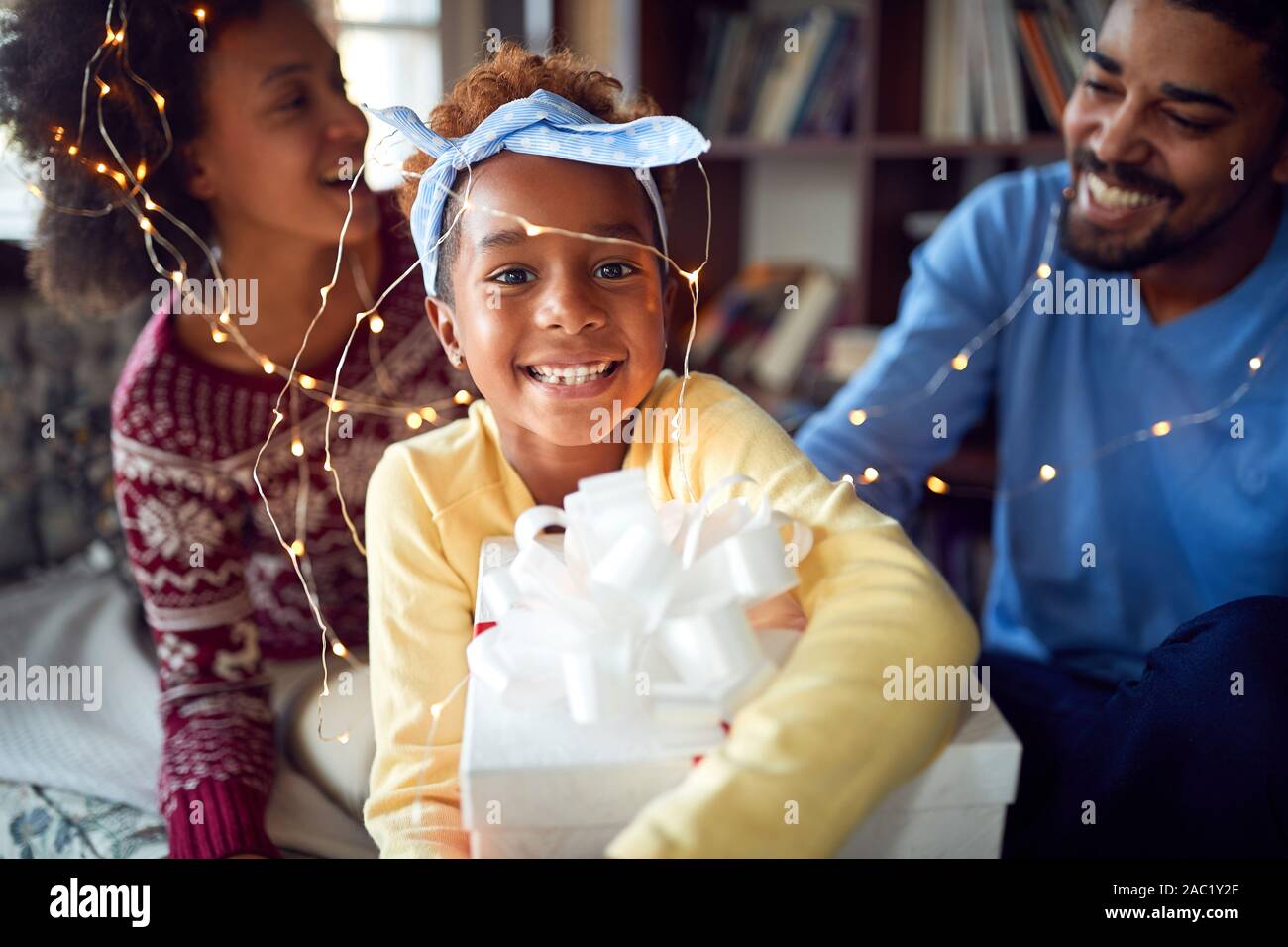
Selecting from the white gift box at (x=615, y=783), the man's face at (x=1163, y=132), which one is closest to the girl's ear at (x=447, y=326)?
the white gift box at (x=615, y=783)

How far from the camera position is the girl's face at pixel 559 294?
2.17 ft

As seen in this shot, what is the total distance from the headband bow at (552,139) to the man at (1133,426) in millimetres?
320

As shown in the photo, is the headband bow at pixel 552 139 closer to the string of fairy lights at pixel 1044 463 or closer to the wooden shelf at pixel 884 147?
the string of fairy lights at pixel 1044 463

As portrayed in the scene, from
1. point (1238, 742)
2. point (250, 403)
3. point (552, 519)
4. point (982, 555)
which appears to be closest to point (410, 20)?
point (250, 403)

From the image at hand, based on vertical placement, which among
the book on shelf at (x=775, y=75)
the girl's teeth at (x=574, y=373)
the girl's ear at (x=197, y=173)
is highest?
the book on shelf at (x=775, y=75)

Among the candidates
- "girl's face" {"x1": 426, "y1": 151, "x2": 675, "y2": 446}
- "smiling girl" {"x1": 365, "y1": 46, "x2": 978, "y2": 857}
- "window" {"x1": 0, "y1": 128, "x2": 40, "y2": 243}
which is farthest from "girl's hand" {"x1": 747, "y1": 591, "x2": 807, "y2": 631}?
"window" {"x1": 0, "y1": 128, "x2": 40, "y2": 243}

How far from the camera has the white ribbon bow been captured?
579 millimetres

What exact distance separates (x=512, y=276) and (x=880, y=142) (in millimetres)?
1169

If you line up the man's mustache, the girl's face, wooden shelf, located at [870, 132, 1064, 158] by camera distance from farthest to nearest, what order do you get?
1. wooden shelf, located at [870, 132, 1064, 158]
2. the man's mustache
3. the girl's face

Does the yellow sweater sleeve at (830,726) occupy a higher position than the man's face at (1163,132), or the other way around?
the man's face at (1163,132)

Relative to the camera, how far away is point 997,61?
1556mm

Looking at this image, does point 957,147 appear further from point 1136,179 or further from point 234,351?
point 234,351

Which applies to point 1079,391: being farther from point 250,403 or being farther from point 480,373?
point 250,403

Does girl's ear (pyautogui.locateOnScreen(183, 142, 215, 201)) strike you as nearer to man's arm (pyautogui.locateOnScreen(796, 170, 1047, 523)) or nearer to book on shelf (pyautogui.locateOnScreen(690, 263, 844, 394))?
man's arm (pyautogui.locateOnScreen(796, 170, 1047, 523))
